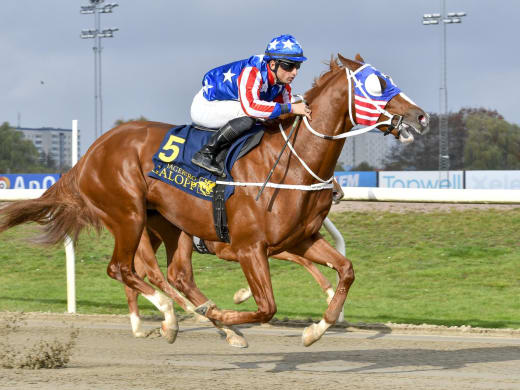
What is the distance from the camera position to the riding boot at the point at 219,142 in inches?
181

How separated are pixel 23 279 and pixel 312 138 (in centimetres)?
533

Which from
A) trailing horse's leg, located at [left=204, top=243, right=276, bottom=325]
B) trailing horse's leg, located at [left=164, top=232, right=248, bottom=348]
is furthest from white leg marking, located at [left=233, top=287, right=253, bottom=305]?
trailing horse's leg, located at [left=204, top=243, right=276, bottom=325]

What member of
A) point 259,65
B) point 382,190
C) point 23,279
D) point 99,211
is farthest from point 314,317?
point 23,279

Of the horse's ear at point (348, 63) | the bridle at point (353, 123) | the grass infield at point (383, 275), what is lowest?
the grass infield at point (383, 275)

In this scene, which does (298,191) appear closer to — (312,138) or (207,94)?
(312,138)

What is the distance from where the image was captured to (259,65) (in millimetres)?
4598

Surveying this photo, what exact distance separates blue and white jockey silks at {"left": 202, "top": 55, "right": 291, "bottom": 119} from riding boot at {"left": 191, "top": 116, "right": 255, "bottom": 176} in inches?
4.4

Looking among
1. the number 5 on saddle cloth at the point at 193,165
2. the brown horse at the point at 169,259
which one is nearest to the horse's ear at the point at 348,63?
the number 5 on saddle cloth at the point at 193,165

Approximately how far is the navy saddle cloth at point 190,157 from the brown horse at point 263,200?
0.15 feet

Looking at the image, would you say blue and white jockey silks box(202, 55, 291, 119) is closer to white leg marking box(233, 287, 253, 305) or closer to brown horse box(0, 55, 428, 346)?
brown horse box(0, 55, 428, 346)

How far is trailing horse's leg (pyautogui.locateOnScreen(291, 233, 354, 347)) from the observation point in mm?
4371

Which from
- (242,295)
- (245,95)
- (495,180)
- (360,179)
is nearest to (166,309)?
(242,295)

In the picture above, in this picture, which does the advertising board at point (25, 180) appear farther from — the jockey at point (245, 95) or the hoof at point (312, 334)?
the hoof at point (312, 334)

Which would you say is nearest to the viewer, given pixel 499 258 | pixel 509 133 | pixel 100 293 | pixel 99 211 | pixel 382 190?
pixel 99 211
